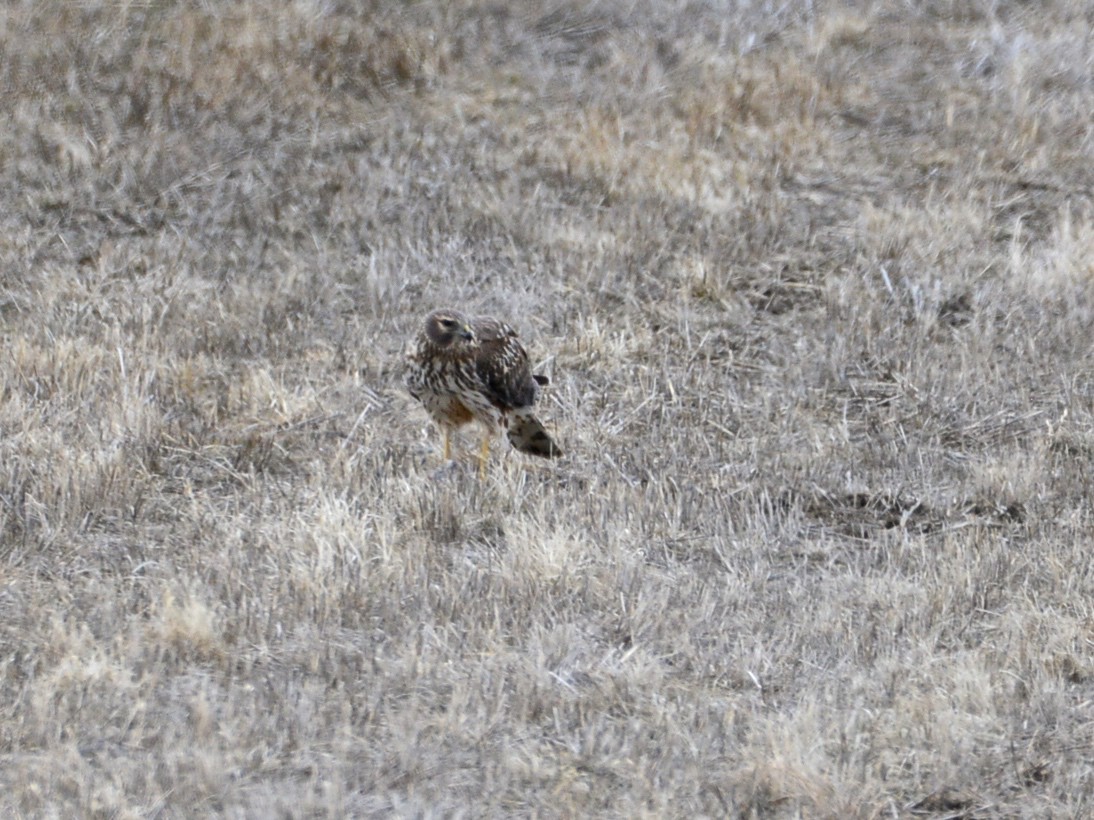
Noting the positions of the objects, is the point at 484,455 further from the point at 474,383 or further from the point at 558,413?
the point at 558,413

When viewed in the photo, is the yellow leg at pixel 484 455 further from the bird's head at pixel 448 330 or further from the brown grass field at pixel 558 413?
the bird's head at pixel 448 330

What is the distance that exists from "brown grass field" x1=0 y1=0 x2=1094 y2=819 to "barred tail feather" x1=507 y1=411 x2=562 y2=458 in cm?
8

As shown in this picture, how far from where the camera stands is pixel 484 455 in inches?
275

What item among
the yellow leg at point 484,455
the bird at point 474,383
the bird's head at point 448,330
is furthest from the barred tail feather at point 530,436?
the bird's head at point 448,330

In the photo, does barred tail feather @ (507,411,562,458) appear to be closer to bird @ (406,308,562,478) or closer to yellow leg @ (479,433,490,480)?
bird @ (406,308,562,478)

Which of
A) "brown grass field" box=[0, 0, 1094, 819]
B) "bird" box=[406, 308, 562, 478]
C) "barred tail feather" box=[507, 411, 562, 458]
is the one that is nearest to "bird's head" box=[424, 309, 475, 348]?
"bird" box=[406, 308, 562, 478]

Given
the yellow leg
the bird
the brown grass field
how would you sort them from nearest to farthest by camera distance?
1. the brown grass field
2. the yellow leg
3. the bird

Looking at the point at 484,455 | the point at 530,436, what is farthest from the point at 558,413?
the point at 484,455

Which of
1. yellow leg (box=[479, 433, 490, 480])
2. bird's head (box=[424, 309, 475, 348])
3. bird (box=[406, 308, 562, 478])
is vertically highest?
bird's head (box=[424, 309, 475, 348])

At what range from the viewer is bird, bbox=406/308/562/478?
6969 millimetres

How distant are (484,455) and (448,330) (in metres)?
0.62

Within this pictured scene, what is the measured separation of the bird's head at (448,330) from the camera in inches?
276

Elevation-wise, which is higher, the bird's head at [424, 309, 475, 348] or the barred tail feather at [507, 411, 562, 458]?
the bird's head at [424, 309, 475, 348]

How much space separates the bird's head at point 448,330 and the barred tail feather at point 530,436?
433mm
